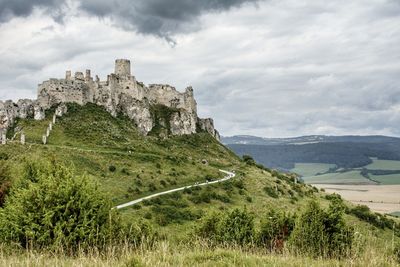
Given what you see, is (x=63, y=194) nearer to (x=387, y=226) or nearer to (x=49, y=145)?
(x=49, y=145)

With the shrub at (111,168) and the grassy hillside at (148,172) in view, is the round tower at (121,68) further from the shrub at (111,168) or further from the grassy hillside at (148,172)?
the shrub at (111,168)

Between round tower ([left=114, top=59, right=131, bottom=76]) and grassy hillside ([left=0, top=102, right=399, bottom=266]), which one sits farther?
round tower ([left=114, top=59, right=131, bottom=76])

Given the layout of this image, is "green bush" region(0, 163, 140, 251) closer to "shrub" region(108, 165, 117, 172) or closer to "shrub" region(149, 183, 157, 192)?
"shrub" region(149, 183, 157, 192)

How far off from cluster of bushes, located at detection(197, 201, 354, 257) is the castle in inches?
2471

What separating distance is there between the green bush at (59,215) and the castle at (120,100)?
69152 mm

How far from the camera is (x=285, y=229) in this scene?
129ft

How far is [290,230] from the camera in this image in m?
39.6

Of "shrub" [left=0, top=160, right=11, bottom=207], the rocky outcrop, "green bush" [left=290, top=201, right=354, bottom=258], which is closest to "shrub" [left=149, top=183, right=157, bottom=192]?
"shrub" [left=0, top=160, right=11, bottom=207]

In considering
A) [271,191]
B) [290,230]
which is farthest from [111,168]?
[290,230]

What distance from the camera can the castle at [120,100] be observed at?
104512 millimetres

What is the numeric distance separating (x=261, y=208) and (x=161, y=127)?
6390 centimetres

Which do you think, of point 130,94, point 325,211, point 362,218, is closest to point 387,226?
point 362,218

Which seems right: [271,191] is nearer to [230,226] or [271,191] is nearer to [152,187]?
[152,187]

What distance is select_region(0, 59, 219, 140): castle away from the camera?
10451 centimetres
